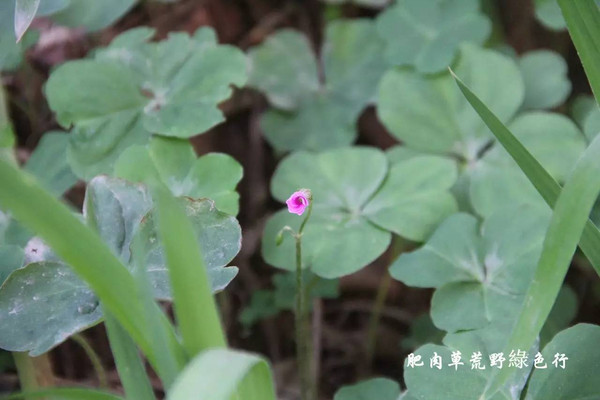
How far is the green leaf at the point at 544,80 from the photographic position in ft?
4.98

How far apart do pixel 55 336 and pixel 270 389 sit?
328mm

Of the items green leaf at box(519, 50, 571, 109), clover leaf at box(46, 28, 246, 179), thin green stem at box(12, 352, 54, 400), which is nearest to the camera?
thin green stem at box(12, 352, 54, 400)

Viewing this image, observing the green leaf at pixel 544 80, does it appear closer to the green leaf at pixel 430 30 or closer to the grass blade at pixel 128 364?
the green leaf at pixel 430 30

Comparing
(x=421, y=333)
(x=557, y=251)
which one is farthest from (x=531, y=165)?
(x=421, y=333)

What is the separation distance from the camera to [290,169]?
4.38 feet

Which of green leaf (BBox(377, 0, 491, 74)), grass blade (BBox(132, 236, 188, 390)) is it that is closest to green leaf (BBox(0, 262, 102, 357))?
grass blade (BBox(132, 236, 188, 390))

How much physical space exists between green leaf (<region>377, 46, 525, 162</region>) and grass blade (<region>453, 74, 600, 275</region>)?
0.49 m

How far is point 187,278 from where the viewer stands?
0.69 metres

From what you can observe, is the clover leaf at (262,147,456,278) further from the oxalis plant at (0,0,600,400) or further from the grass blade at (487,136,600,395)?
the grass blade at (487,136,600,395)

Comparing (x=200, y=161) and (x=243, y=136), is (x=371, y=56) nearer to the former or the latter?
(x=243, y=136)

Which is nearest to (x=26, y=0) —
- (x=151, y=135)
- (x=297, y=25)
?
(x=151, y=135)

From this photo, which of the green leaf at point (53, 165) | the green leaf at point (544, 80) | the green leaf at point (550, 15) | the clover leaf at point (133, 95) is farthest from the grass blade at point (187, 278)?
the green leaf at point (550, 15)

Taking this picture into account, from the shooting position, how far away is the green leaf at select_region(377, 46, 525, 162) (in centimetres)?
140

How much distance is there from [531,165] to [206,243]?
45 centimetres
